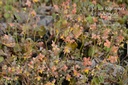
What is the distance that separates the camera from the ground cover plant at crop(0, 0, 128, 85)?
2891 mm

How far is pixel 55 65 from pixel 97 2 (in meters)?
1.41

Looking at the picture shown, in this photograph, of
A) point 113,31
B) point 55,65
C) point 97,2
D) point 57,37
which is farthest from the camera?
point 97,2

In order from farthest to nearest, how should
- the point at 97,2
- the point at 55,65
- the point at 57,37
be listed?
the point at 97,2, the point at 57,37, the point at 55,65

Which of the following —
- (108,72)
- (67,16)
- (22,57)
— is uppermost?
(67,16)

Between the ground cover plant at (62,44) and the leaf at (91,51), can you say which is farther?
the leaf at (91,51)

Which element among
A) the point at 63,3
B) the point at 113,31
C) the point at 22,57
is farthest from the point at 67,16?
the point at 22,57

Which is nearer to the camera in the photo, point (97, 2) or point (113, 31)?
point (113, 31)

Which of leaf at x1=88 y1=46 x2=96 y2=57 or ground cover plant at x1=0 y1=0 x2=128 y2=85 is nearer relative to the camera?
ground cover plant at x1=0 y1=0 x2=128 y2=85

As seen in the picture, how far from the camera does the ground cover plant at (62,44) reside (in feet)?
9.48

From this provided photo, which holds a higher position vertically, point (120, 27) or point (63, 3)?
point (63, 3)

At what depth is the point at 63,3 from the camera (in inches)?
143

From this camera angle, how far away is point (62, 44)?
3.19 m

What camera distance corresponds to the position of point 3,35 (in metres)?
3.26

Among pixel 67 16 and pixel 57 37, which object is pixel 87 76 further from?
pixel 67 16
